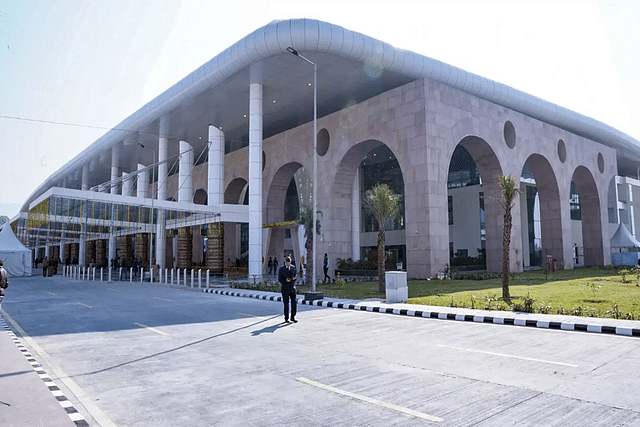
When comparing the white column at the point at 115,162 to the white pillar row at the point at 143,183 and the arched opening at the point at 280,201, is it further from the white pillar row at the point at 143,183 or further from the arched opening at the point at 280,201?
the arched opening at the point at 280,201

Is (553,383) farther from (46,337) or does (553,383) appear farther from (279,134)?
(279,134)

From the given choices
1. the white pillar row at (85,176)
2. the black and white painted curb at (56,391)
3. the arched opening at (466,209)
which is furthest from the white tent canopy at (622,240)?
the white pillar row at (85,176)

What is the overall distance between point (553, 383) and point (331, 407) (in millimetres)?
3199

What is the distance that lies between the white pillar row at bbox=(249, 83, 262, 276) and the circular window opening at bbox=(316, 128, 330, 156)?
6071 millimetres

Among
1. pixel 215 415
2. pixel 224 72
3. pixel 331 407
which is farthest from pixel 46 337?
pixel 224 72

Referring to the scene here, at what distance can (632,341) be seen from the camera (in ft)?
32.2

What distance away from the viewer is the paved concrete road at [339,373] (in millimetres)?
5316

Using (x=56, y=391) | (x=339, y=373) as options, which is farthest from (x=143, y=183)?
(x=339, y=373)

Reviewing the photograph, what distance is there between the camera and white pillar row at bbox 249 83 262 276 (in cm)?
3184

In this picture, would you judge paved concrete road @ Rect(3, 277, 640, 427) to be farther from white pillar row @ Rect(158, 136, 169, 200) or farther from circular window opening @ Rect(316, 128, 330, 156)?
white pillar row @ Rect(158, 136, 169, 200)

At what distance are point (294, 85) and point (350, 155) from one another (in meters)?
6.49

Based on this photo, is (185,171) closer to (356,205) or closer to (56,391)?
(356,205)

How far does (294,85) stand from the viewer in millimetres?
→ 32344

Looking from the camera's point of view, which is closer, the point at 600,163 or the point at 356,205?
the point at 356,205
